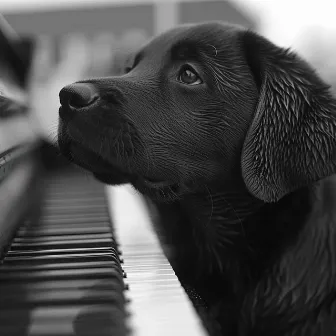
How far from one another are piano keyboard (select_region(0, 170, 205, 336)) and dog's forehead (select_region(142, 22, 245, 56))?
1.78 ft

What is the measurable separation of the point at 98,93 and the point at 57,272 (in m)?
0.48

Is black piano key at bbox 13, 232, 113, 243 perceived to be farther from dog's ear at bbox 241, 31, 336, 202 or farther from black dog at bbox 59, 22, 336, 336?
dog's ear at bbox 241, 31, 336, 202

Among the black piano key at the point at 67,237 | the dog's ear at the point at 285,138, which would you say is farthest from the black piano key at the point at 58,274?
the dog's ear at the point at 285,138

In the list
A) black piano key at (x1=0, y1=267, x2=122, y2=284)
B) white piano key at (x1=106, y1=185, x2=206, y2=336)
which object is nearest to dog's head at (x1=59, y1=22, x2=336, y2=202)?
white piano key at (x1=106, y1=185, x2=206, y2=336)

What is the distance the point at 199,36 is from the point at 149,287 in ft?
2.82

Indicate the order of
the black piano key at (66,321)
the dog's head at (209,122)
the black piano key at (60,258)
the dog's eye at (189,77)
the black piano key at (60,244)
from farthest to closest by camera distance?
the dog's eye at (189,77) → the dog's head at (209,122) → the black piano key at (60,244) → the black piano key at (60,258) → the black piano key at (66,321)

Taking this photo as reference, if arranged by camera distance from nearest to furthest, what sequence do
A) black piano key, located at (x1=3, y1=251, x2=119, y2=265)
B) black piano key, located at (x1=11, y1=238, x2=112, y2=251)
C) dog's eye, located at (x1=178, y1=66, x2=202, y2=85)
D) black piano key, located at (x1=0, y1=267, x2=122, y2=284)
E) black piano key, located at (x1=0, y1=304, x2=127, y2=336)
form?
black piano key, located at (x1=0, y1=304, x2=127, y2=336)
black piano key, located at (x1=0, y1=267, x2=122, y2=284)
black piano key, located at (x1=3, y1=251, x2=119, y2=265)
black piano key, located at (x1=11, y1=238, x2=112, y2=251)
dog's eye, located at (x1=178, y1=66, x2=202, y2=85)

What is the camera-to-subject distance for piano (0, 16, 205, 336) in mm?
789

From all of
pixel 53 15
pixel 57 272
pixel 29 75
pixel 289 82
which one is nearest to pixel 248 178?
pixel 289 82

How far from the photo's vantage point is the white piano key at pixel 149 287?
76 cm

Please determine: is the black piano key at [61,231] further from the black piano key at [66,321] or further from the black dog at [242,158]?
the black piano key at [66,321]

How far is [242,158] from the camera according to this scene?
1.46 m

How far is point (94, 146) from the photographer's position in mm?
1313

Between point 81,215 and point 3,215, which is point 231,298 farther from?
point 3,215
